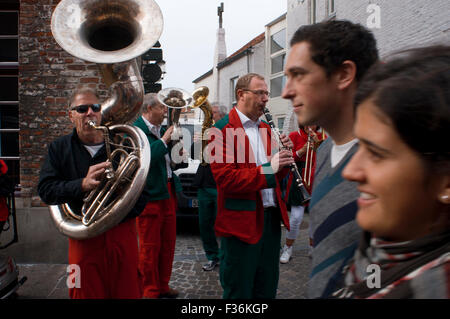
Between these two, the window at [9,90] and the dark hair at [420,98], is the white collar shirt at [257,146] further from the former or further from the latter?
the window at [9,90]

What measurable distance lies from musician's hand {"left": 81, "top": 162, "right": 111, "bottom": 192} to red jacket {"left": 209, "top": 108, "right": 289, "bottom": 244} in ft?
2.61

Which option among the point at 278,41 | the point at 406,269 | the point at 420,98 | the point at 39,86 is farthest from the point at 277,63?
the point at 406,269

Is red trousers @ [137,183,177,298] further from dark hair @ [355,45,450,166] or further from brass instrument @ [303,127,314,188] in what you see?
dark hair @ [355,45,450,166]

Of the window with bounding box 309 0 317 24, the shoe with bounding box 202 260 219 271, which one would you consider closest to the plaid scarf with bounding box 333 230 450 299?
the shoe with bounding box 202 260 219 271

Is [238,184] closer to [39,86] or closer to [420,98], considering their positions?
[420,98]

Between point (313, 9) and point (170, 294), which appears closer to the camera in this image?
point (170, 294)

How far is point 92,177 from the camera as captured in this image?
80.4 inches

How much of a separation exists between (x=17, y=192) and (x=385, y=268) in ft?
16.6

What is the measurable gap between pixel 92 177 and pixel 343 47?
5.42 ft
